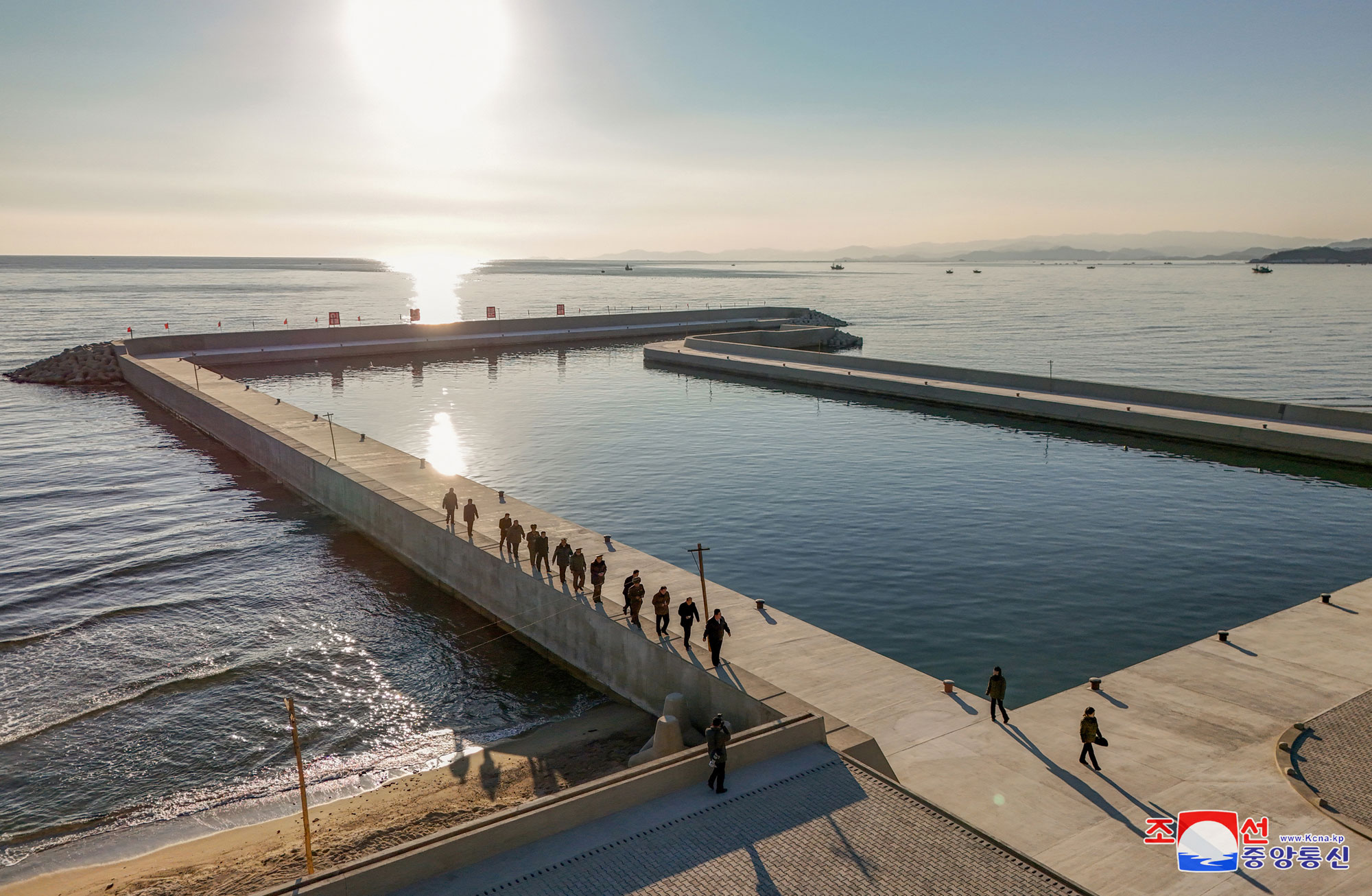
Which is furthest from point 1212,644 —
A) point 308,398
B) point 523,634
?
point 308,398

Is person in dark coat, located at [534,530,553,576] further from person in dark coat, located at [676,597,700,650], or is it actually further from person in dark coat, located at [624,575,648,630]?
person in dark coat, located at [676,597,700,650]

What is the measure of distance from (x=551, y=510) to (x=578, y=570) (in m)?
11.7

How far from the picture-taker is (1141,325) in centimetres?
11288

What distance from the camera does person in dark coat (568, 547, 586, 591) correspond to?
19562 millimetres

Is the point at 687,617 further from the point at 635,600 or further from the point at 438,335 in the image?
the point at 438,335

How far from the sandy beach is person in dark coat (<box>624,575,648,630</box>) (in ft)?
6.18

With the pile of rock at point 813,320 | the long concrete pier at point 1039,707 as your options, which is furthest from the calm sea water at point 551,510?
the pile of rock at point 813,320

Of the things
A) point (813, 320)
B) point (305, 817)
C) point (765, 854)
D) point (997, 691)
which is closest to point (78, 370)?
point (305, 817)

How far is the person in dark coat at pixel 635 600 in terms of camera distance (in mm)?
17656

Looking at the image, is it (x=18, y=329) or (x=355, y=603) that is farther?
(x=18, y=329)

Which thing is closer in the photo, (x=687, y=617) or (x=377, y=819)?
(x=377, y=819)

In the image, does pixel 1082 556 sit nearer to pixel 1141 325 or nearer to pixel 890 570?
pixel 890 570

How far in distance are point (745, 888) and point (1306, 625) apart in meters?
14.5

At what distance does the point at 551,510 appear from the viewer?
102 ft
